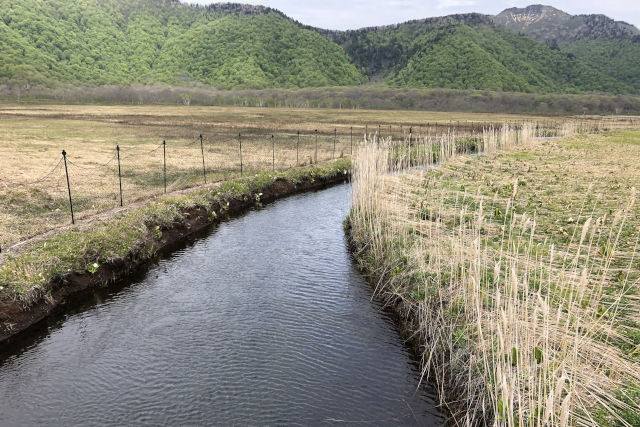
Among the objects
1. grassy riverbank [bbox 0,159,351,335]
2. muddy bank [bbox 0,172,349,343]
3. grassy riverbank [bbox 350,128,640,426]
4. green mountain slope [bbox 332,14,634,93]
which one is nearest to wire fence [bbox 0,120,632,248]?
grassy riverbank [bbox 0,159,351,335]

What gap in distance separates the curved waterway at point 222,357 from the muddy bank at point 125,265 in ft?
1.61

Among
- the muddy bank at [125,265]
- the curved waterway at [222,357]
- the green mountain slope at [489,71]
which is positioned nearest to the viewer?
the curved waterway at [222,357]

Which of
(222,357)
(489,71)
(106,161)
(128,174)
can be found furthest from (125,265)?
(489,71)

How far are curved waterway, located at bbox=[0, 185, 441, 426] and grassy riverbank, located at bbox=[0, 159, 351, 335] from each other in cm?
85

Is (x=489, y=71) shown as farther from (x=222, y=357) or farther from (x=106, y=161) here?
(x=222, y=357)

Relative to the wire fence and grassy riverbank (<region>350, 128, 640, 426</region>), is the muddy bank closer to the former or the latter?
the wire fence

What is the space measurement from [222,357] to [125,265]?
5.95m

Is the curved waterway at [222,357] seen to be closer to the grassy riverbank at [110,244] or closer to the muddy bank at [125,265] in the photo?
the muddy bank at [125,265]

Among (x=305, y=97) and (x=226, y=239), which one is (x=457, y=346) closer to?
(x=226, y=239)

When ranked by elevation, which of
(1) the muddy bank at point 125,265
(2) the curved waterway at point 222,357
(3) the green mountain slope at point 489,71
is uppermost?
(3) the green mountain slope at point 489,71

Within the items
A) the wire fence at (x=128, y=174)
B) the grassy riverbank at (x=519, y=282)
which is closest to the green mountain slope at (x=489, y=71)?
the wire fence at (x=128, y=174)

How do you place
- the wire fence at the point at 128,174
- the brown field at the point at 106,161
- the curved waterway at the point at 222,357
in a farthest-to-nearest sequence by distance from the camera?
1. the brown field at the point at 106,161
2. the wire fence at the point at 128,174
3. the curved waterway at the point at 222,357

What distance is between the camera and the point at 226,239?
17.0 m

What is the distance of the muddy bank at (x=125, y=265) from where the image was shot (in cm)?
1012
